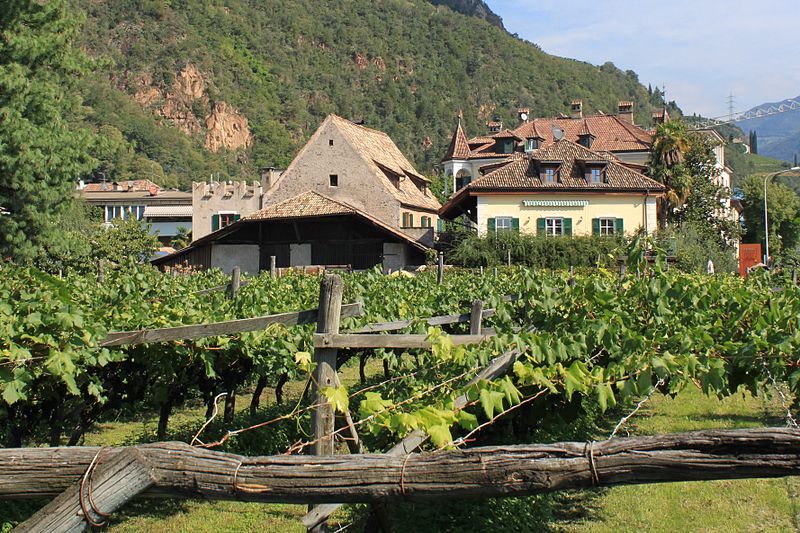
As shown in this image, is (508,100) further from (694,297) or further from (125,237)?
(694,297)

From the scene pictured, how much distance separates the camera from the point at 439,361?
201 inches

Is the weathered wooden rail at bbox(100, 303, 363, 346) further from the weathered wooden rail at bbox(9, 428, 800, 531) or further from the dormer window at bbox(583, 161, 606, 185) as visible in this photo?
the dormer window at bbox(583, 161, 606, 185)

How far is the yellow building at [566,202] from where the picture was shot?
4447 centimetres

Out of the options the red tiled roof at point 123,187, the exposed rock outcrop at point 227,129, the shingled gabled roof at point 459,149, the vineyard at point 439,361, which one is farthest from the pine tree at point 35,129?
the exposed rock outcrop at point 227,129

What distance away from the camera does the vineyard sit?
12.8 feet

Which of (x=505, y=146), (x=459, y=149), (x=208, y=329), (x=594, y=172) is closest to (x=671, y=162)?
(x=594, y=172)

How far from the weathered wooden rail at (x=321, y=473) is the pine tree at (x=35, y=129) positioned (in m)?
27.1

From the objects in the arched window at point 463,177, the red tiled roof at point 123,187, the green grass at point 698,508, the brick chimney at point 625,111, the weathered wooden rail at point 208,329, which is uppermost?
the brick chimney at point 625,111

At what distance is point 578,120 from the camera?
70750 millimetres

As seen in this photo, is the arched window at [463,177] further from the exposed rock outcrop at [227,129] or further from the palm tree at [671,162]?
the exposed rock outcrop at [227,129]

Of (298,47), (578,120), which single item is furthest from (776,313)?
(298,47)

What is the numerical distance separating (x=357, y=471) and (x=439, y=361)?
239 centimetres

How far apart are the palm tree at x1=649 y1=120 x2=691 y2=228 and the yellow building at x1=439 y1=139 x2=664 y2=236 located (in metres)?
9.28

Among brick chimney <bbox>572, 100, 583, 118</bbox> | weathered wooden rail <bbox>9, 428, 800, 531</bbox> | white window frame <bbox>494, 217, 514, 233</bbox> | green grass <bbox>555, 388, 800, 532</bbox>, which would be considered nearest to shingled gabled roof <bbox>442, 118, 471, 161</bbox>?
brick chimney <bbox>572, 100, 583, 118</bbox>
